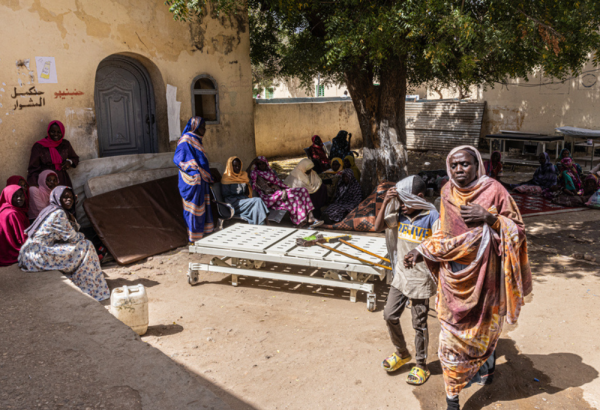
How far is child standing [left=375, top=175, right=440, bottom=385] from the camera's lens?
3.50 meters

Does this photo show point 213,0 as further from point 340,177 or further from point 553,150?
point 553,150

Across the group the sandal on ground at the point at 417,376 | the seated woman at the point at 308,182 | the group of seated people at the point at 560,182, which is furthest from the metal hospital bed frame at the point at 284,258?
the group of seated people at the point at 560,182

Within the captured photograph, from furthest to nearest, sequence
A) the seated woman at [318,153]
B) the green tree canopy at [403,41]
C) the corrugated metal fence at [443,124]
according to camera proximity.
→ the corrugated metal fence at [443,124] → the seated woman at [318,153] → the green tree canopy at [403,41]

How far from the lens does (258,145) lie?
1520cm

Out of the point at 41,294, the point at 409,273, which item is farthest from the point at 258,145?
the point at 409,273

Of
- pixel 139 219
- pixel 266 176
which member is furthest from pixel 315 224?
pixel 139 219

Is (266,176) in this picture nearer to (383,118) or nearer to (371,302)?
(383,118)

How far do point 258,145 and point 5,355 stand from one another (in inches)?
476

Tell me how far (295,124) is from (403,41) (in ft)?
30.9

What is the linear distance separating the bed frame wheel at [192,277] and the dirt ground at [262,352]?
0.10m

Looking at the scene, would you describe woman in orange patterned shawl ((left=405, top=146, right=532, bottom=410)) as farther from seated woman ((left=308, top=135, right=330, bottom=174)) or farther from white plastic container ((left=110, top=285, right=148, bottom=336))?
seated woman ((left=308, top=135, right=330, bottom=174))

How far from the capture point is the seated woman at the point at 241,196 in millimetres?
7691

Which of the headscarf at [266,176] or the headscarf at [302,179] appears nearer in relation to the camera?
the headscarf at [266,176]

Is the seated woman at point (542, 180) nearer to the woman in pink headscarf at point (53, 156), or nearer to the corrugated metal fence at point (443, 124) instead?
the corrugated metal fence at point (443, 124)
